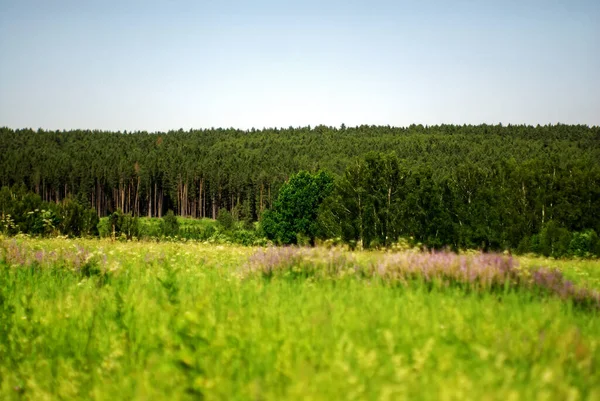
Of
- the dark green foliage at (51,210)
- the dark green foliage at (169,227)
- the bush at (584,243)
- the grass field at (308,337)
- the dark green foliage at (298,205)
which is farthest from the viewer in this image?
the dark green foliage at (169,227)

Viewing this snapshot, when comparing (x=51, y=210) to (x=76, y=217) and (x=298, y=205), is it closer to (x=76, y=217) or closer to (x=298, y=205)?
(x=76, y=217)

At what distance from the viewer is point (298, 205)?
63594 mm

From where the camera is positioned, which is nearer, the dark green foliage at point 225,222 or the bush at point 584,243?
the bush at point 584,243

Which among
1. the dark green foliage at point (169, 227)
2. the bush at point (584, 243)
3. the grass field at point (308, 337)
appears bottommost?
the dark green foliage at point (169, 227)

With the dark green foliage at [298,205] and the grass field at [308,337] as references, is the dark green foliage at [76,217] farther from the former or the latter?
the grass field at [308,337]

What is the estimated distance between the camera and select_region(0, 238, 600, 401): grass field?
3.24 meters

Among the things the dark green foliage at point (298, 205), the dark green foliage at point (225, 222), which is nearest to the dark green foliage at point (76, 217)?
the dark green foliage at point (298, 205)

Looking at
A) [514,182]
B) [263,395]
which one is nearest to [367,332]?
[263,395]

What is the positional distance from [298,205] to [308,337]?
59300 mm

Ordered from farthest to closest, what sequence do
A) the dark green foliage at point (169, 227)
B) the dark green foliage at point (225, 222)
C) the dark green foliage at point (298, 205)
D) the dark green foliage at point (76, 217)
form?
the dark green foliage at point (225, 222) → the dark green foliage at point (169, 227) → the dark green foliage at point (298, 205) → the dark green foliage at point (76, 217)

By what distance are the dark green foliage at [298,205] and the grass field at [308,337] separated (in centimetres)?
5497

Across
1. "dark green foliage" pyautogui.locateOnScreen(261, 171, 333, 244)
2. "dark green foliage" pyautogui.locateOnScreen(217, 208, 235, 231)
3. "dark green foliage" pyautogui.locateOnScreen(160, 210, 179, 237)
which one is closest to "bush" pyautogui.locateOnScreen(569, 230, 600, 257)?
"dark green foliage" pyautogui.locateOnScreen(261, 171, 333, 244)

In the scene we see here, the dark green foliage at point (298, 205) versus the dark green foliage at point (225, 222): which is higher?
the dark green foliage at point (298, 205)

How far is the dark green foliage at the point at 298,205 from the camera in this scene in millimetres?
62781
